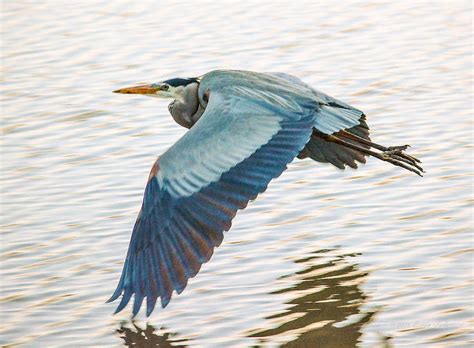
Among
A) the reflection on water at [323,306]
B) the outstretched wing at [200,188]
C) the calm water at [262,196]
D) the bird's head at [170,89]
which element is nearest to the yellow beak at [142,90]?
the bird's head at [170,89]

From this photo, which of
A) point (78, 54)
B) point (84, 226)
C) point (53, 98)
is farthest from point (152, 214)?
point (78, 54)

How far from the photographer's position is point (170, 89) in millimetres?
7781

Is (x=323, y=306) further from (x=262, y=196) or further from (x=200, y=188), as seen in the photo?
(x=262, y=196)

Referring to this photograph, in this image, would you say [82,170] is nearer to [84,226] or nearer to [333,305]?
[84,226]

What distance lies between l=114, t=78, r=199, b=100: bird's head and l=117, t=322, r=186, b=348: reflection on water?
1.77 metres

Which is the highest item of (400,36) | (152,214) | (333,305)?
(400,36)

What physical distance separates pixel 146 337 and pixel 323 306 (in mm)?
1014

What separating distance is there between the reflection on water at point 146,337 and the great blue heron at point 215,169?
284 millimetres

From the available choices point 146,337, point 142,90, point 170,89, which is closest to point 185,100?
point 170,89

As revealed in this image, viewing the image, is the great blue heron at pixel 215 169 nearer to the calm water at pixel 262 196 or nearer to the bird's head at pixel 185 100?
the bird's head at pixel 185 100

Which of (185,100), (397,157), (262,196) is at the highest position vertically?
(185,100)

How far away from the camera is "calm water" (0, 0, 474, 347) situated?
658cm

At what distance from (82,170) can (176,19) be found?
4.97m

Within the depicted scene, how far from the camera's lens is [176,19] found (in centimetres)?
1389
